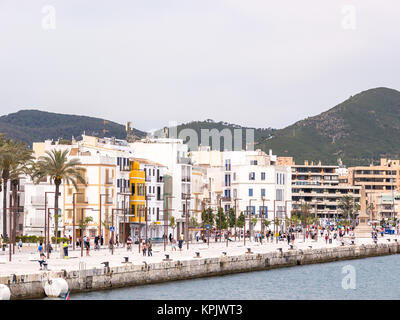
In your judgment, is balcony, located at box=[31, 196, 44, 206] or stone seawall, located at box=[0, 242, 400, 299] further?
balcony, located at box=[31, 196, 44, 206]

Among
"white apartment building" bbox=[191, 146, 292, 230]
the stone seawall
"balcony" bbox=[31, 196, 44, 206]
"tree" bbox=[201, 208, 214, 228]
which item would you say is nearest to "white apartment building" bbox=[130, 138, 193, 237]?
"tree" bbox=[201, 208, 214, 228]

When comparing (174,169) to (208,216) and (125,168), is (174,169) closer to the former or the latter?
(208,216)

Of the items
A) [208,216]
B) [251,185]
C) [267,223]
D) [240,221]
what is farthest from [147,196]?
[251,185]

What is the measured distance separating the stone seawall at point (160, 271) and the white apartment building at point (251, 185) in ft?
152

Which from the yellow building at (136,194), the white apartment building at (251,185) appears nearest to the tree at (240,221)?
the white apartment building at (251,185)

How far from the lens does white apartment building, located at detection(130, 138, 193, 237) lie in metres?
116

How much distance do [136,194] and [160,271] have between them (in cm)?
4563

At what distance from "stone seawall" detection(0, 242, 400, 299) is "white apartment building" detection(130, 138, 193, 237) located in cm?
2782

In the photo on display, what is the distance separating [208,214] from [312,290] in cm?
6173

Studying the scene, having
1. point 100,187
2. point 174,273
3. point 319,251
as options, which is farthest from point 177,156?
point 174,273

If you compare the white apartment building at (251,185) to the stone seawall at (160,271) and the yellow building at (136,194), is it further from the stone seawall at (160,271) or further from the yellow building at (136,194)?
the stone seawall at (160,271)

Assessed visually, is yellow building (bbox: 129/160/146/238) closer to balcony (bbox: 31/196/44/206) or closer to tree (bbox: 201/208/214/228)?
balcony (bbox: 31/196/44/206)

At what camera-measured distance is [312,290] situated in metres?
60.0
